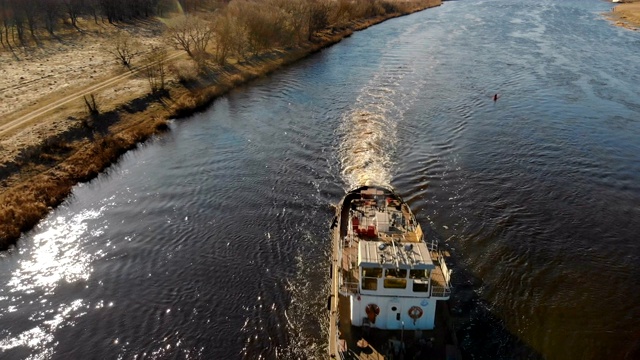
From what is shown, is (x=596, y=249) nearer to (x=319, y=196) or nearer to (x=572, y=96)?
(x=319, y=196)

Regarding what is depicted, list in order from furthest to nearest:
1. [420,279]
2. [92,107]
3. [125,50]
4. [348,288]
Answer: [125,50], [92,107], [348,288], [420,279]

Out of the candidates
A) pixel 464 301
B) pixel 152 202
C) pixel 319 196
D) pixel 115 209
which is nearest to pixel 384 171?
pixel 319 196

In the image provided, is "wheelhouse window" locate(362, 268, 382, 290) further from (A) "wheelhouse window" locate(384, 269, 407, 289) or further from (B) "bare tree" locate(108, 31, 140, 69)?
(B) "bare tree" locate(108, 31, 140, 69)

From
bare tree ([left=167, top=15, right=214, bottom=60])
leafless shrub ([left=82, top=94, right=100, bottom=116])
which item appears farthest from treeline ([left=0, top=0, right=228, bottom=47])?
leafless shrub ([left=82, top=94, right=100, bottom=116])

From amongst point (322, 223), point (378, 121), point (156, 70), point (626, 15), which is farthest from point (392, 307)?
point (626, 15)

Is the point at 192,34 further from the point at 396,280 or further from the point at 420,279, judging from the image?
the point at 420,279

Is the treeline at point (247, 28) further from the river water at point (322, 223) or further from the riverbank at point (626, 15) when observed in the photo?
the riverbank at point (626, 15)
